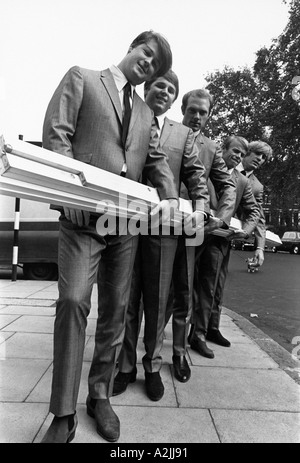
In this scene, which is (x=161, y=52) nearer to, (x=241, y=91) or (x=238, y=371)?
(x=238, y=371)

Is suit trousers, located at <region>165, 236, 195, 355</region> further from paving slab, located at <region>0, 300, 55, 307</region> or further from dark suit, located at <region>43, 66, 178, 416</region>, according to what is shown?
paving slab, located at <region>0, 300, 55, 307</region>

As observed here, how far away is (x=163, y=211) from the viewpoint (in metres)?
1.97

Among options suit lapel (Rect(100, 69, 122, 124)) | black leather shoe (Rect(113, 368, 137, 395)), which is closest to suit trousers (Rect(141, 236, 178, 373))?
black leather shoe (Rect(113, 368, 137, 395))

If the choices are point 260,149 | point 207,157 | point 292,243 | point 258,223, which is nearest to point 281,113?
point 292,243

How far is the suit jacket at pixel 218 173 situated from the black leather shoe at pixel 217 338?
1.10 metres

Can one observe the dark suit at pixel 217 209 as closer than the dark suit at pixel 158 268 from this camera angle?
No

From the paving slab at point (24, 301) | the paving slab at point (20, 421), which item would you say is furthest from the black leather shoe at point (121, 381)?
the paving slab at point (24, 301)

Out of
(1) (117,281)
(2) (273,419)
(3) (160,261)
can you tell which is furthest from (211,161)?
(2) (273,419)

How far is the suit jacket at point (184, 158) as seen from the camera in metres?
2.48

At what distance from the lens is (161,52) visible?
2006 mm

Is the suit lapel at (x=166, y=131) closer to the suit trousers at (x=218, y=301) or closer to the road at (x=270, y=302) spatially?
the suit trousers at (x=218, y=301)

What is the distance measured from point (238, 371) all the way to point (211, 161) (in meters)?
1.61

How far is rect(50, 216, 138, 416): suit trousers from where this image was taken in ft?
5.56
